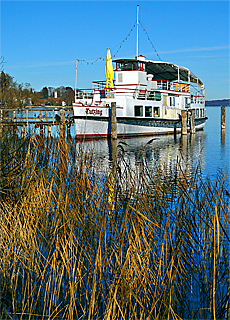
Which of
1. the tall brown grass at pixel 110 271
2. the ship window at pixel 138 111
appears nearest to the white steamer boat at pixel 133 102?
the ship window at pixel 138 111

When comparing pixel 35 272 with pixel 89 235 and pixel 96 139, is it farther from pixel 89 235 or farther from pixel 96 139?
pixel 96 139

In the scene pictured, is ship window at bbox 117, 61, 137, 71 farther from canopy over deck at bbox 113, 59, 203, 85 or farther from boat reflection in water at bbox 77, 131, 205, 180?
boat reflection in water at bbox 77, 131, 205, 180

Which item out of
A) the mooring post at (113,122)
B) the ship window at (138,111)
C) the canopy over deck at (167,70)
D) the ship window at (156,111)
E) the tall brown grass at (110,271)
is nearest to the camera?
the tall brown grass at (110,271)

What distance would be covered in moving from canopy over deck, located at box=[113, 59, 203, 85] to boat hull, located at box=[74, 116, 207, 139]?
469 centimetres

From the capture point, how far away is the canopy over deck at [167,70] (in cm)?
3409

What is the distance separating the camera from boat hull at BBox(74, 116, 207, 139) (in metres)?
30.5

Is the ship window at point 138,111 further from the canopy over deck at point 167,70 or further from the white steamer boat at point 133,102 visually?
the canopy over deck at point 167,70

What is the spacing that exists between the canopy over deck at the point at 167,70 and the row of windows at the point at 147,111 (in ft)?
12.5

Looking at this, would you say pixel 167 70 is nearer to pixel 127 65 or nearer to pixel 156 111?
pixel 156 111

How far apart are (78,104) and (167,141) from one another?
7.69 metres

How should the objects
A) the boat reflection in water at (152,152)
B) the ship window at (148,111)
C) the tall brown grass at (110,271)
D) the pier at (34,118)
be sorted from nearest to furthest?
the tall brown grass at (110,271), the pier at (34,118), the boat reflection in water at (152,152), the ship window at (148,111)

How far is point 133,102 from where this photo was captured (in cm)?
3161

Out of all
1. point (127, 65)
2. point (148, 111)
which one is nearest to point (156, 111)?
point (148, 111)

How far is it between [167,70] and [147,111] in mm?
5905
